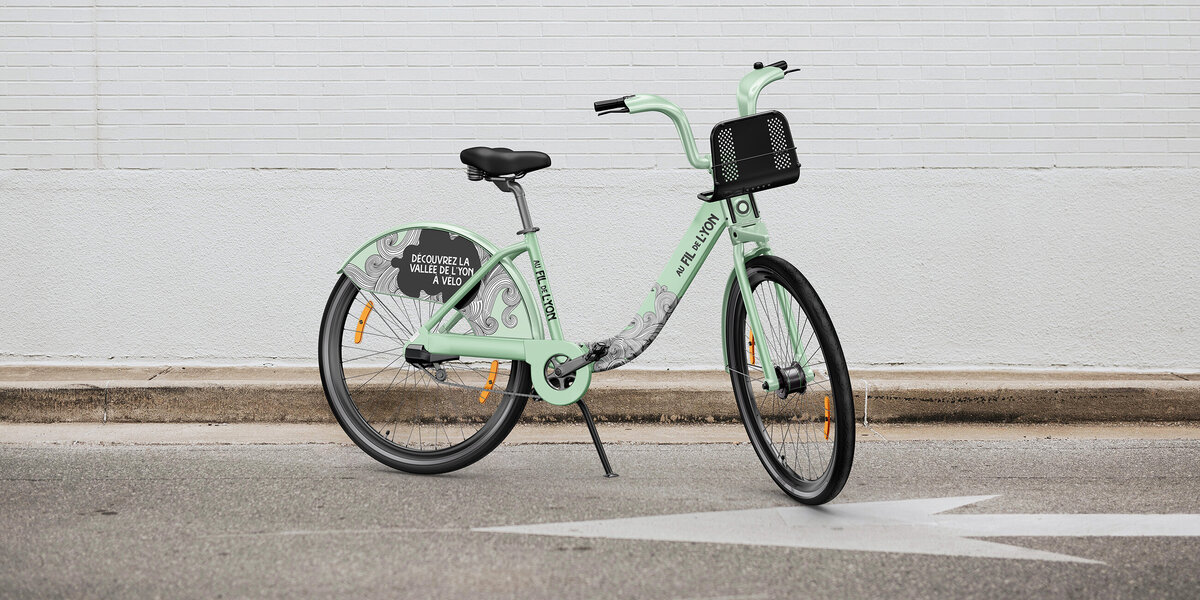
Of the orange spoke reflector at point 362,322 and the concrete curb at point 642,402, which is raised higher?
the orange spoke reflector at point 362,322

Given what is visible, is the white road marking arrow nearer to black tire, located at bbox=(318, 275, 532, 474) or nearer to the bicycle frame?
the bicycle frame

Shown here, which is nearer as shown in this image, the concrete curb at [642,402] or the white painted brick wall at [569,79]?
the concrete curb at [642,402]

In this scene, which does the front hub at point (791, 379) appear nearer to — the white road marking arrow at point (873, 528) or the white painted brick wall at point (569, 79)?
the white road marking arrow at point (873, 528)

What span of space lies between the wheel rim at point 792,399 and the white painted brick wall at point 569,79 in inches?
91.4

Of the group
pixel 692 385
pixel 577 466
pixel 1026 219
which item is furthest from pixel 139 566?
pixel 1026 219

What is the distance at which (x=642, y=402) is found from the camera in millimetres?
5621

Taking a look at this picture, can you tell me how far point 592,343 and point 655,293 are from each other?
1.02 feet

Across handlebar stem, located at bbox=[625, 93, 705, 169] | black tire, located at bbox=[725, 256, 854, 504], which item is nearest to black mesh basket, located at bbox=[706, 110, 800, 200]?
handlebar stem, located at bbox=[625, 93, 705, 169]

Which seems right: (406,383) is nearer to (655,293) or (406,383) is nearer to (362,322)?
(362,322)

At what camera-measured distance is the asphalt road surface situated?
3.21 metres

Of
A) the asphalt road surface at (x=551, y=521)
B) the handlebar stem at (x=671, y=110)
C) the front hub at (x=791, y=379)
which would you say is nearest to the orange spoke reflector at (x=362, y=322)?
the asphalt road surface at (x=551, y=521)

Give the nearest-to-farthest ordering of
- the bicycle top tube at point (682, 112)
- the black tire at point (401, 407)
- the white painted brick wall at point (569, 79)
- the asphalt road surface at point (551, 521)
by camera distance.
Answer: the asphalt road surface at point (551, 521) < the bicycle top tube at point (682, 112) < the black tire at point (401, 407) < the white painted brick wall at point (569, 79)

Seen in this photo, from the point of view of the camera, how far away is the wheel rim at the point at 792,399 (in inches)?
156

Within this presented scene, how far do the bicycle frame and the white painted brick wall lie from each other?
6.42 feet
